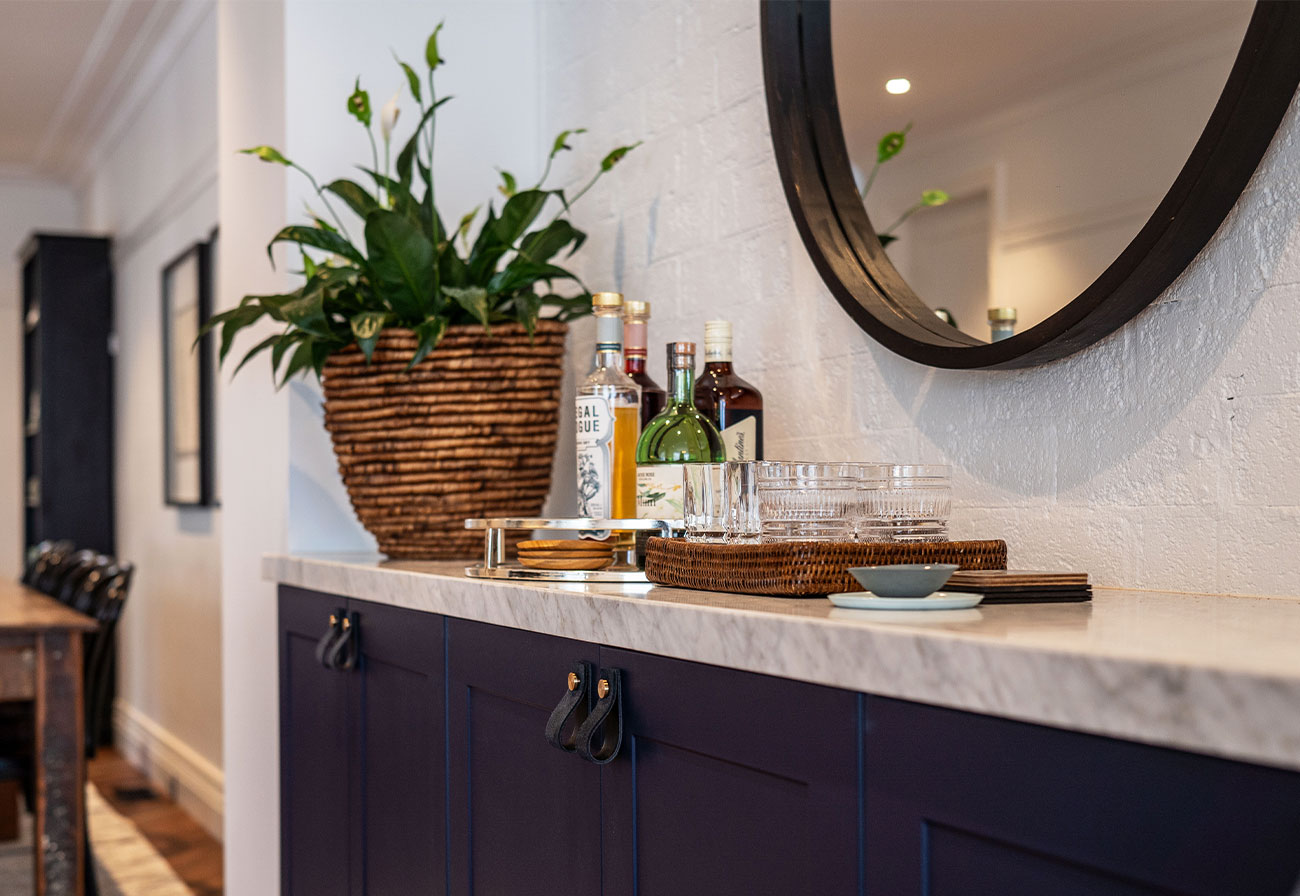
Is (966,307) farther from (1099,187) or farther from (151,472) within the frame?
(151,472)

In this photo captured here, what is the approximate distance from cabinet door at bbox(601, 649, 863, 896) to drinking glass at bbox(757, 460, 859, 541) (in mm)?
187

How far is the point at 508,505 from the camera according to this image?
6.08 feet

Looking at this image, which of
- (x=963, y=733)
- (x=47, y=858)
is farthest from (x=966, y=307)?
(x=47, y=858)

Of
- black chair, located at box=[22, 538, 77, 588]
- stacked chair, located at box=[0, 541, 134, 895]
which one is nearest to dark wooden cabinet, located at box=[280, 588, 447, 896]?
stacked chair, located at box=[0, 541, 134, 895]

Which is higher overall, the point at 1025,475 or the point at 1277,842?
the point at 1025,475

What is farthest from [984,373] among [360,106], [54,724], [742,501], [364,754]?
[54,724]

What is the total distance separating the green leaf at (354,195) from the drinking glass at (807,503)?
3.10 feet

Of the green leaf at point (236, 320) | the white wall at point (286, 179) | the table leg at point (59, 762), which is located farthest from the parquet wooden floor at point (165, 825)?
the green leaf at point (236, 320)

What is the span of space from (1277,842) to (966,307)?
837 mm

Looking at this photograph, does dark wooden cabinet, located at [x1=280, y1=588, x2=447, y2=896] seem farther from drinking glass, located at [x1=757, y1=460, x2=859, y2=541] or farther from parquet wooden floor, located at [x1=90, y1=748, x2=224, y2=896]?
parquet wooden floor, located at [x1=90, y1=748, x2=224, y2=896]

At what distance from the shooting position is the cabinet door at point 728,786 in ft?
2.65

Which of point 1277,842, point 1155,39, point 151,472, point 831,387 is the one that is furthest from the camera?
point 151,472

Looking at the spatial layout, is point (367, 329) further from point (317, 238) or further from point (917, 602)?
point (917, 602)

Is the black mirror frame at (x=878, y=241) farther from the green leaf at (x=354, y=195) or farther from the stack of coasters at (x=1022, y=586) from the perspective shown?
the green leaf at (x=354, y=195)
